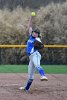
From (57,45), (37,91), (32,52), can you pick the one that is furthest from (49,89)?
(57,45)

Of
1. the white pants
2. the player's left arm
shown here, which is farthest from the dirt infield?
the player's left arm

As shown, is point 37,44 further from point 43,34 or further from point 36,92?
point 43,34

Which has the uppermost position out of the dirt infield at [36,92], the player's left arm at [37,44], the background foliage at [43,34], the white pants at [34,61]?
the player's left arm at [37,44]

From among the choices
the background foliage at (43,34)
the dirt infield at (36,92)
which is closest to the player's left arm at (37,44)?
the dirt infield at (36,92)

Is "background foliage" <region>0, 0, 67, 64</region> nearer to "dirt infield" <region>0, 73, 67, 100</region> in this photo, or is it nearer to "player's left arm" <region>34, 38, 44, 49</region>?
→ "dirt infield" <region>0, 73, 67, 100</region>

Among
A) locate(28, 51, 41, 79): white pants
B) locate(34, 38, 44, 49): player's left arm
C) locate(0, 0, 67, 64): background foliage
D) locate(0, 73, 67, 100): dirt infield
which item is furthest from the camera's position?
locate(0, 0, 67, 64): background foliage

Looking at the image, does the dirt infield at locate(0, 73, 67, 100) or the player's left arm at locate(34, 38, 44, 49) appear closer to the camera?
the dirt infield at locate(0, 73, 67, 100)

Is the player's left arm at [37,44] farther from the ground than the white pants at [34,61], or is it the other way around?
the player's left arm at [37,44]

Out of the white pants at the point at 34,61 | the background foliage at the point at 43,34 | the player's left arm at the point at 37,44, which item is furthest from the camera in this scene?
the background foliage at the point at 43,34

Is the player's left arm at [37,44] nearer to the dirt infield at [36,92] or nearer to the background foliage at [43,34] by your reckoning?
the dirt infield at [36,92]

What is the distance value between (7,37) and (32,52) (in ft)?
46.9

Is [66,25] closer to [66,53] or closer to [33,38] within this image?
[66,53]

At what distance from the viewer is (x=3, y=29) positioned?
25.7 metres

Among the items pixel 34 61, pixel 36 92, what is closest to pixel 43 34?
pixel 36 92
